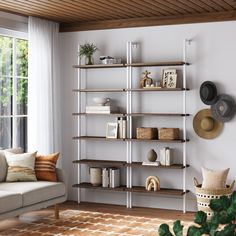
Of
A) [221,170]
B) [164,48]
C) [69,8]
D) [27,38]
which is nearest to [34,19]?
[27,38]

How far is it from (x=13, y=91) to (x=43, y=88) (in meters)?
0.42

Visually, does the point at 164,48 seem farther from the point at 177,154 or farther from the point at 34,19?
the point at 34,19

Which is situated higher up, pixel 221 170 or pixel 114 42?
pixel 114 42

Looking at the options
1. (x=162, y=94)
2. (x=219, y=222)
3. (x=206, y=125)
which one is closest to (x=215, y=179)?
(x=206, y=125)

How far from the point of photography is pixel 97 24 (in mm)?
6387

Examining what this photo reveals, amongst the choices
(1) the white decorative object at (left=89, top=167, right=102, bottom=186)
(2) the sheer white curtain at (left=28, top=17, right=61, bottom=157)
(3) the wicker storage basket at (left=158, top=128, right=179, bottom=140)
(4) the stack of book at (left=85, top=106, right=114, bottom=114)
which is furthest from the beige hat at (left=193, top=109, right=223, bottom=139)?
(2) the sheer white curtain at (left=28, top=17, right=61, bottom=157)

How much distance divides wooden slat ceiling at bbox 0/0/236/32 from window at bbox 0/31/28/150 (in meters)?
0.45

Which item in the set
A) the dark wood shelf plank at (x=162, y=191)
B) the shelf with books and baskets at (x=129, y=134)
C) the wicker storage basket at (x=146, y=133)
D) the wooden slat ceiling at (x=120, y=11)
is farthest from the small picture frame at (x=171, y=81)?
the dark wood shelf plank at (x=162, y=191)

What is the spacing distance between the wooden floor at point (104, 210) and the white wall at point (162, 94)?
16cm

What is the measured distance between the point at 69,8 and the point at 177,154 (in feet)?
7.42

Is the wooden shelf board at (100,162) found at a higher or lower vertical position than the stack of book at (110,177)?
higher

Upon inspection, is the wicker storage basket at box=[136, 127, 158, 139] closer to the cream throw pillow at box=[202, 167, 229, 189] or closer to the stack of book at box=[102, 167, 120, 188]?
the stack of book at box=[102, 167, 120, 188]

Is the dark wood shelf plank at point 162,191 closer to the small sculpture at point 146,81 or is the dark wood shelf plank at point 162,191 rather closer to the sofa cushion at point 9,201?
the small sculpture at point 146,81

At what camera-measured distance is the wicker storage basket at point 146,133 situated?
5863 millimetres
